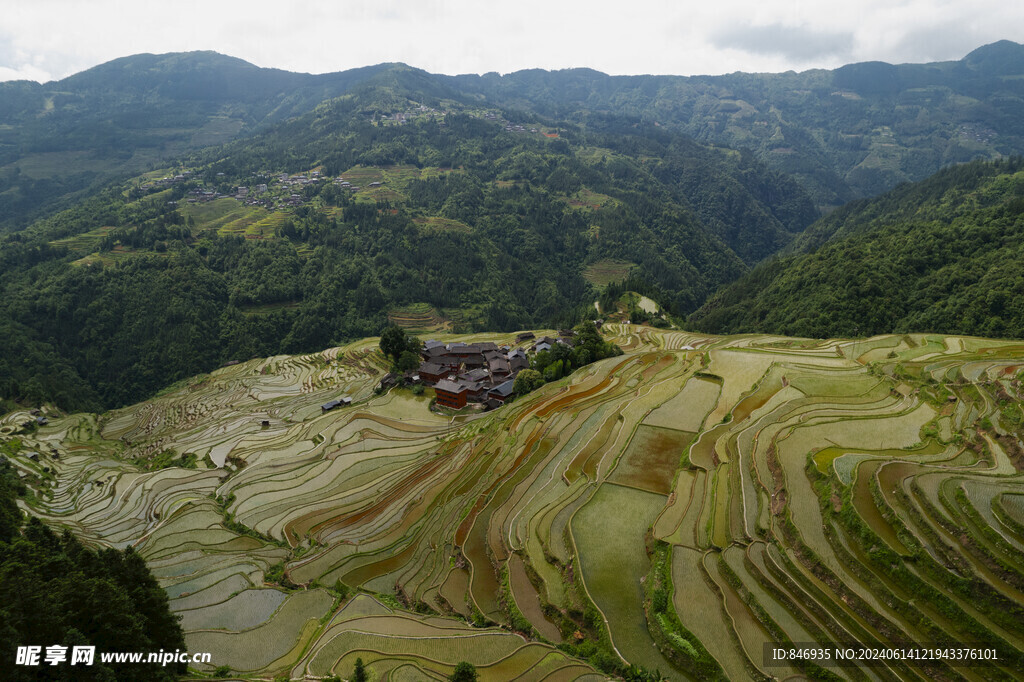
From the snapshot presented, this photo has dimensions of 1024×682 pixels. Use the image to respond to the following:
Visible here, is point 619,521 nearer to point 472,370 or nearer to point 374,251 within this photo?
point 472,370

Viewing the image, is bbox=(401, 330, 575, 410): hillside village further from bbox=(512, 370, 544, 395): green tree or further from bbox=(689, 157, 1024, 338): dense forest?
bbox=(689, 157, 1024, 338): dense forest

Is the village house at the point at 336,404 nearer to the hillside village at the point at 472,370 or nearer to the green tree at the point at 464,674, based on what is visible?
the hillside village at the point at 472,370

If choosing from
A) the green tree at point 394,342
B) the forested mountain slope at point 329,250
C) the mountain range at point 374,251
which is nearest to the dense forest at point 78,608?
the green tree at point 394,342

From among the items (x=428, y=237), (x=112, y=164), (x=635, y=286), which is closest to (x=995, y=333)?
(x=635, y=286)

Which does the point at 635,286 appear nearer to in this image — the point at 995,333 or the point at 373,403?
the point at 995,333

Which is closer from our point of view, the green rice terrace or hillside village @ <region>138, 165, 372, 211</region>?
the green rice terrace

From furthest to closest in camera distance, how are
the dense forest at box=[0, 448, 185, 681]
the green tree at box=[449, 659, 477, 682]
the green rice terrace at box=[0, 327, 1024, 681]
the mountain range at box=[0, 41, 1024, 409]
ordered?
the mountain range at box=[0, 41, 1024, 409], the green rice terrace at box=[0, 327, 1024, 681], the green tree at box=[449, 659, 477, 682], the dense forest at box=[0, 448, 185, 681]

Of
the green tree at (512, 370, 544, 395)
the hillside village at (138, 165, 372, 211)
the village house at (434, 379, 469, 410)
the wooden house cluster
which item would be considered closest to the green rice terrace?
the village house at (434, 379, 469, 410)
